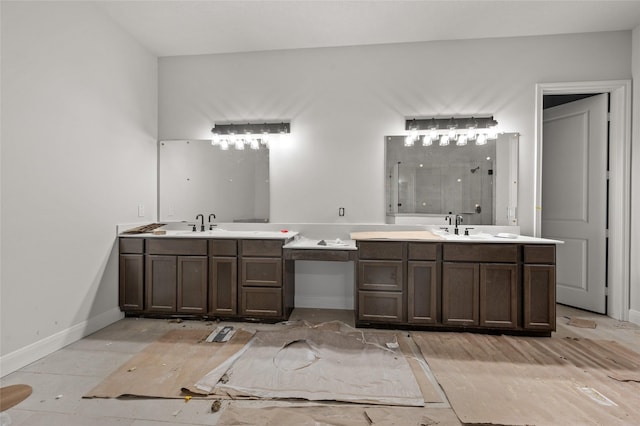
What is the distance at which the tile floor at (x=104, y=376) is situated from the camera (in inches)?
63.3

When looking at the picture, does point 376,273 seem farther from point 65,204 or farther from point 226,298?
point 65,204

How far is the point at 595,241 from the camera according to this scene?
319cm

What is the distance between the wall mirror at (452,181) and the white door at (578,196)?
0.78 metres

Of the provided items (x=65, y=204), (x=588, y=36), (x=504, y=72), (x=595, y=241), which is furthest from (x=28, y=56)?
(x=595, y=241)

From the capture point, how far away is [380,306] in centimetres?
273

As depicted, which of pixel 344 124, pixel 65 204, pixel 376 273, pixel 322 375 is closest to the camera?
pixel 322 375

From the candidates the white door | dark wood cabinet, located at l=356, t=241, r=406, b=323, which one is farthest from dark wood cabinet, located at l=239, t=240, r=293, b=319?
the white door

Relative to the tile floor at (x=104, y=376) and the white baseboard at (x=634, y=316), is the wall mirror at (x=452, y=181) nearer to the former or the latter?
the tile floor at (x=104, y=376)

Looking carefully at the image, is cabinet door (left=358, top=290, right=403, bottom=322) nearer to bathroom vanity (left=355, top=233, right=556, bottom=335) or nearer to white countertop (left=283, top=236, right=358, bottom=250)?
bathroom vanity (left=355, top=233, right=556, bottom=335)

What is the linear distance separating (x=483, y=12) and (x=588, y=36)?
4.26 ft

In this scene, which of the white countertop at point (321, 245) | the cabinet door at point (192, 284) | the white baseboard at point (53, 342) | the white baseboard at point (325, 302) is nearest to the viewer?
the white baseboard at point (53, 342)

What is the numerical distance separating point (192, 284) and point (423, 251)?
88.8 inches

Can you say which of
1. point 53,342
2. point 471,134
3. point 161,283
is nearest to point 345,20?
point 471,134

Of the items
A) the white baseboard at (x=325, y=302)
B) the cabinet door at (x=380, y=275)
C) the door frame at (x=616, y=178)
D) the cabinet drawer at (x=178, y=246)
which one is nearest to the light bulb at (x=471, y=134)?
the door frame at (x=616, y=178)
